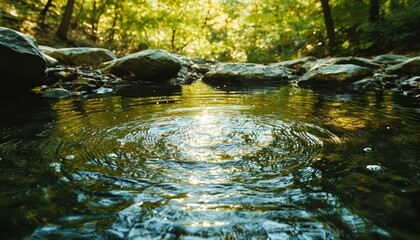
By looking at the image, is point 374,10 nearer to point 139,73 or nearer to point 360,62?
point 360,62

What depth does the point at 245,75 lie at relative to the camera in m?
9.80

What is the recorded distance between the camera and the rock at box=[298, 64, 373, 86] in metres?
8.19

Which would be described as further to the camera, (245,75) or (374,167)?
(245,75)

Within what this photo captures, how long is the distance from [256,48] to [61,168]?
814 inches

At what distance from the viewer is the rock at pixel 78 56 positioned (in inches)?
364

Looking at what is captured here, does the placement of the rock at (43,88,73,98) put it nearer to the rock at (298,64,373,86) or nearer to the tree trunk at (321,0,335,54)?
the rock at (298,64,373,86)

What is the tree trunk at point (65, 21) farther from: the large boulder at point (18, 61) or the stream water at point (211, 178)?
the stream water at point (211, 178)

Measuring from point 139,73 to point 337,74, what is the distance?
5.97 meters

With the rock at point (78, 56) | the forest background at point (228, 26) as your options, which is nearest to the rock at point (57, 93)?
the rock at point (78, 56)

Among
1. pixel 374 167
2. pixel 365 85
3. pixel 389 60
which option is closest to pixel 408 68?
pixel 365 85

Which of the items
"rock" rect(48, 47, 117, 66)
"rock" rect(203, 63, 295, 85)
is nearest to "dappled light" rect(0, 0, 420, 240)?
"rock" rect(48, 47, 117, 66)

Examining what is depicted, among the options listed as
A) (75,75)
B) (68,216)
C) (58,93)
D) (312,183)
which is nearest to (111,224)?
(68,216)

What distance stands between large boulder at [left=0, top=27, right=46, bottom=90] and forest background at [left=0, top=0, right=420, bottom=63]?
670 centimetres

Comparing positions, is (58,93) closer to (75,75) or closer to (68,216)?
(75,75)
